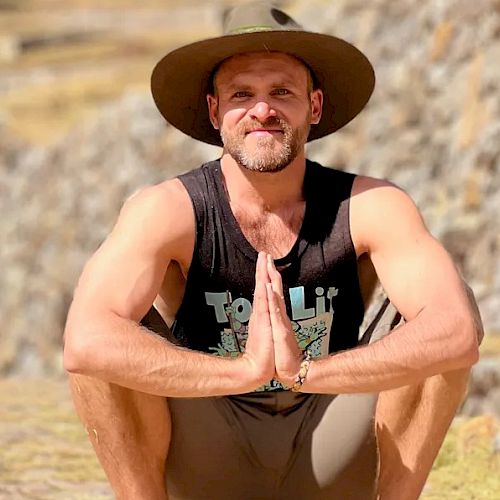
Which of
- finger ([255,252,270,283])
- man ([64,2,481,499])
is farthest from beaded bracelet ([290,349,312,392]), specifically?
finger ([255,252,270,283])

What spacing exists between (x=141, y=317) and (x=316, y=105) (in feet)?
3.63

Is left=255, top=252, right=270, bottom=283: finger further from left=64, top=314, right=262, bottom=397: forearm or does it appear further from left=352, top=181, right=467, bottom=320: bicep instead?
left=352, top=181, right=467, bottom=320: bicep

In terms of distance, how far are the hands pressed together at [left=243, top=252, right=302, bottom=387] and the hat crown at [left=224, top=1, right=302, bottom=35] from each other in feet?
3.06

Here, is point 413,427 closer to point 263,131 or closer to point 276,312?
point 276,312

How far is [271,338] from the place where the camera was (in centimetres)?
Result: 386

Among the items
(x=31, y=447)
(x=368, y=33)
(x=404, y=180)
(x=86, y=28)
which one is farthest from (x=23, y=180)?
(x=86, y=28)

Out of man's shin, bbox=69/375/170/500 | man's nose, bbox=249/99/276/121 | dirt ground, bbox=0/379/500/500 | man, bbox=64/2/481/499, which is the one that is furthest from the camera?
dirt ground, bbox=0/379/500/500

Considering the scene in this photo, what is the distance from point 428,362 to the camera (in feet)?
12.9

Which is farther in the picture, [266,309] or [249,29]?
[249,29]

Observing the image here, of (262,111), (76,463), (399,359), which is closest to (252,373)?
(399,359)

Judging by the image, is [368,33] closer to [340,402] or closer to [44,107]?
[340,402]

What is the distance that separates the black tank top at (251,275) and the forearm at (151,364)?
0.40m

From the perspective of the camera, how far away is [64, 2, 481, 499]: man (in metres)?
3.95

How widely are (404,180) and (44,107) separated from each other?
2768 centimetres
